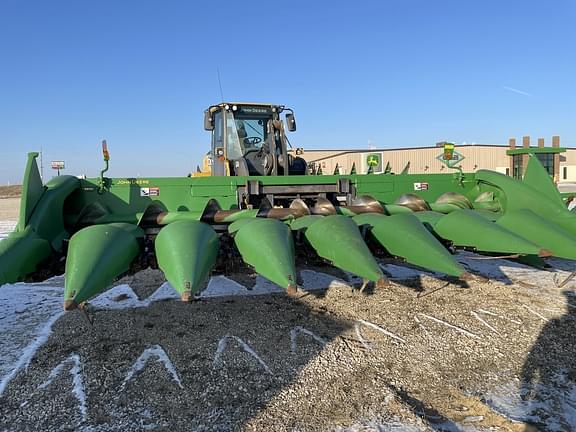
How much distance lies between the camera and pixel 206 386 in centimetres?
284

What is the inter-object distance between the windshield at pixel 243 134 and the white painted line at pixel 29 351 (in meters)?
3.30

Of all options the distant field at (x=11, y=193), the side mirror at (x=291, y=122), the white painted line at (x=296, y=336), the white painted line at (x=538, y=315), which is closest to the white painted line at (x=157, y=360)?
the white painted line at (x=296, y=336)

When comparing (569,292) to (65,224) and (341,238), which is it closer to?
(341,238)

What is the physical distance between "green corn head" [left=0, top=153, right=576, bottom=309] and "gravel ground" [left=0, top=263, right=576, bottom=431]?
673 millimetres

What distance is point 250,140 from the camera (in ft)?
22.0

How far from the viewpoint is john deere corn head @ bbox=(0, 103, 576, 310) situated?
8.88 ft

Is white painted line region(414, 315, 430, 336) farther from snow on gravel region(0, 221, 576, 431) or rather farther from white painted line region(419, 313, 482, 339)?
snow on gravel region(0, 221, 576, 431)

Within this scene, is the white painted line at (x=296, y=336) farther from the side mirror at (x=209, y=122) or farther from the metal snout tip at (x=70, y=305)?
the side mirror at (x=209, y=122)

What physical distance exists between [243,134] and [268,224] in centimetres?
374

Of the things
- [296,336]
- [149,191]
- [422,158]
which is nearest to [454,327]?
[296,336]

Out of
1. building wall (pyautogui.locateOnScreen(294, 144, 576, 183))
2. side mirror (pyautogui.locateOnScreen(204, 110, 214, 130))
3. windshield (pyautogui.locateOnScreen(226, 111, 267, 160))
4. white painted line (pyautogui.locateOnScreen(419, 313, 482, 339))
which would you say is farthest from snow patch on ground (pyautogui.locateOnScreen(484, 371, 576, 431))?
building wall (pyautogui.locateOnScreen(294, 144, 576, 183))

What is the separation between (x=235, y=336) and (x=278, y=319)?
0.52 metres

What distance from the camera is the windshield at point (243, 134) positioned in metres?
6.54

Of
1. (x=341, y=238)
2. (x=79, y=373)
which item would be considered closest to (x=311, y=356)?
(x=341, y=238)
